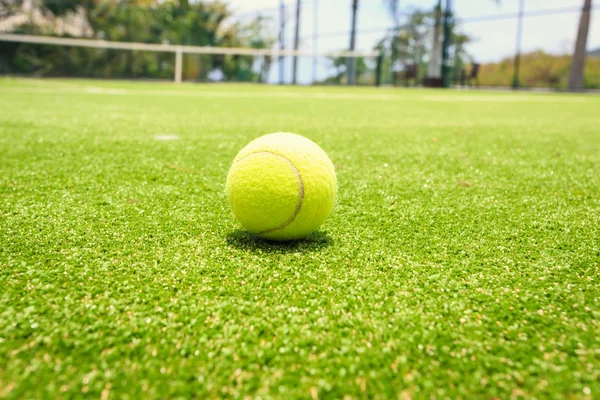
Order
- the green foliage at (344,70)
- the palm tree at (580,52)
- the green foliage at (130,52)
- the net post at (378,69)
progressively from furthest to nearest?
1. the green foliage at (344,70)
2. the net post at (378,69)
3. the green foliage at (130,52)
4. the palm tree at (580,52)

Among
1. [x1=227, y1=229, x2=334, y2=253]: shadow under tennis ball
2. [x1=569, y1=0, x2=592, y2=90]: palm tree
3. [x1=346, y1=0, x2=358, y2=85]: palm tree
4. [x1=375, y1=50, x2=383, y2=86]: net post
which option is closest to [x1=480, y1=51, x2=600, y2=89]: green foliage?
→ [x1=569, y1=0, x2=592, y2=90]: palm tree

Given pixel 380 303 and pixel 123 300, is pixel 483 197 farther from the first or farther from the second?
pixel 123 300

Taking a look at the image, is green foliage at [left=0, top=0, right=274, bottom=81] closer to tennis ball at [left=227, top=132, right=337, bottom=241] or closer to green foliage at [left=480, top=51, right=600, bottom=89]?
green foliage at [left=480, top=51, right=600, bottom=89]

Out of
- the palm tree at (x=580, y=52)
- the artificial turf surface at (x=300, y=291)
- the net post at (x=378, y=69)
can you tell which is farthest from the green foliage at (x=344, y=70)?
the artificial turf surface at (x=300, y=291)

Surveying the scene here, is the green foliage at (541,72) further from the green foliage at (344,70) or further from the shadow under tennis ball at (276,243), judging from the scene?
the shadow under tennis ball at (276,243)

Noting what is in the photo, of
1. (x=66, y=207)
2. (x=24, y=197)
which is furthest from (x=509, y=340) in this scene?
(x=24, y=197)
